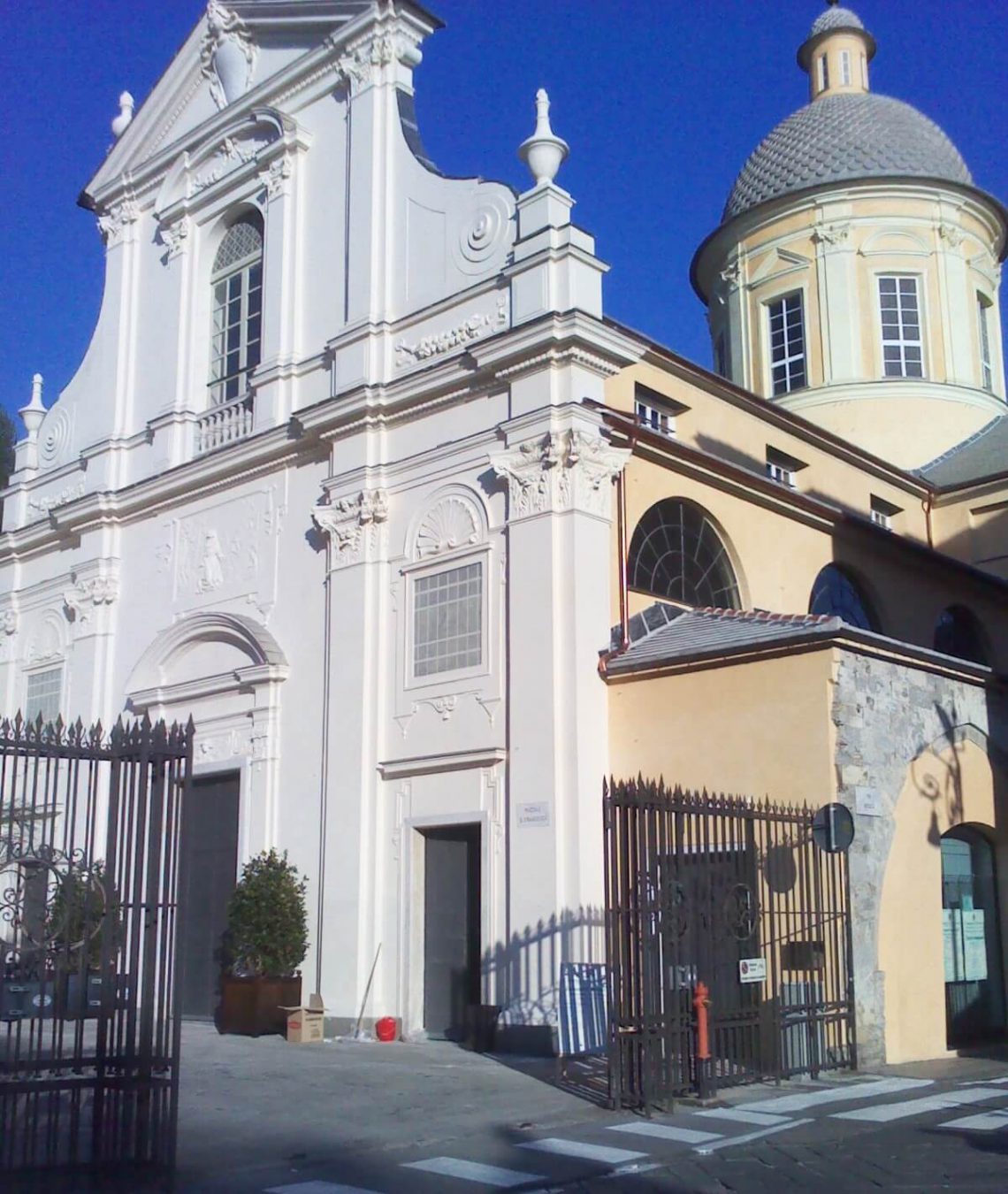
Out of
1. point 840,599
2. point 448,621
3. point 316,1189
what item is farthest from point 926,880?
point 316,1189

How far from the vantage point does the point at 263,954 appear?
54.9ft

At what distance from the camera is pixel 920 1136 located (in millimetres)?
9047

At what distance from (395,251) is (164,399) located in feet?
18.4

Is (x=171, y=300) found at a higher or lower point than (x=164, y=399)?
higher

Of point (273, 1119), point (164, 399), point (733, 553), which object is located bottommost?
point (273, 1119)

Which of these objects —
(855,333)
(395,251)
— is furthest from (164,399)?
(855,333)

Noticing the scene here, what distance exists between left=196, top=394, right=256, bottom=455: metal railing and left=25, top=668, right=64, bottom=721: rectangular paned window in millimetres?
4836

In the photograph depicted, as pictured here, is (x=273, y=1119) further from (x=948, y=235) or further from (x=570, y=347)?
(x=948, y=235)

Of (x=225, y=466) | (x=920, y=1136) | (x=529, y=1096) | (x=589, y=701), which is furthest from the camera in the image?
(x=225, y=466)

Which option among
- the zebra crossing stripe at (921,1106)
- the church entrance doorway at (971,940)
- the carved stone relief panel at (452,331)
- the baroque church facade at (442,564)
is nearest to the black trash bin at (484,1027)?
the baroque church facade at (442,564)

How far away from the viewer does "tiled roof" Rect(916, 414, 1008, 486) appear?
81.6ft

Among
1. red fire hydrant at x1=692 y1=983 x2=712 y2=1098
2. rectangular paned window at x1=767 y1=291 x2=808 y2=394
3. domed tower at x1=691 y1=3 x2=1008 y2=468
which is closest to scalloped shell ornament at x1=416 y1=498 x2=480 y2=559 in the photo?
red fire hydrant at x1=692 y1=983 x2=712 y2=1098

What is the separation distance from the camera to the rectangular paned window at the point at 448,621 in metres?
16.3

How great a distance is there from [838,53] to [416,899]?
955 inches
